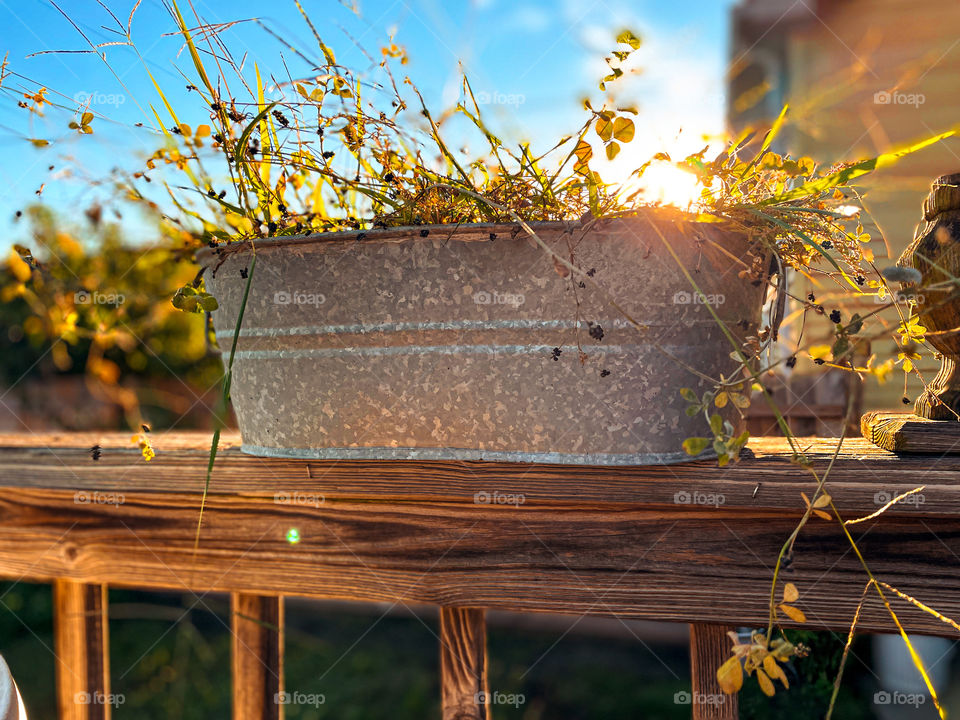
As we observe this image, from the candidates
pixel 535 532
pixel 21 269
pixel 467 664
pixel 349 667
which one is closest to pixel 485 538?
pixel 535 532

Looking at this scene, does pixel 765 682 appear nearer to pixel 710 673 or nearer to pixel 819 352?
pixel 710 673

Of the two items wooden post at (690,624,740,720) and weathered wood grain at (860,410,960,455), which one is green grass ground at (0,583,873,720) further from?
weathered wood grain at (860,410,960,455)

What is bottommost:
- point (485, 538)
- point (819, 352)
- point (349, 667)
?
point (349, 667)

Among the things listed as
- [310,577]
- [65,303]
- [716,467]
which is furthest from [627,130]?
[65,303]

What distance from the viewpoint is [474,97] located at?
87cm

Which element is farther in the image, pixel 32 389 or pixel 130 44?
pixel 32 389

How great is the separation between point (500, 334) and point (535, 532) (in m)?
0.30

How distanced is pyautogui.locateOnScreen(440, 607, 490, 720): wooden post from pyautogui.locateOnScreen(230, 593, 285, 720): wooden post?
0.36 metres

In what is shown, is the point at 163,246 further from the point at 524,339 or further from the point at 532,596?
the point at 532,596

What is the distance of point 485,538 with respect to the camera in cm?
99

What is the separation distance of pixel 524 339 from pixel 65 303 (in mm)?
1078

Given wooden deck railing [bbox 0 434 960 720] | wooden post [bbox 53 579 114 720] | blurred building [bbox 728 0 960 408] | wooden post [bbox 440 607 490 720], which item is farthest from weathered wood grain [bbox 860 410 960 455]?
blurred building [bbox 728 0 960 408]

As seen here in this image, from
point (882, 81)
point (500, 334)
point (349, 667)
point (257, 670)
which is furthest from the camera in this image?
point (349, 667)

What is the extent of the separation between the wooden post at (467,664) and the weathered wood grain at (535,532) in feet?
0.18
